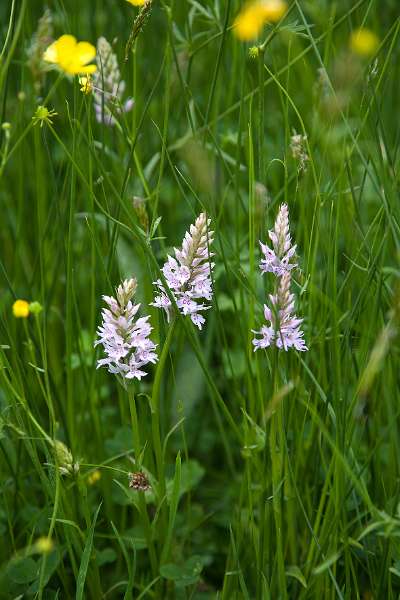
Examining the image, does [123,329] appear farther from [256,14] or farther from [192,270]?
[256,14]

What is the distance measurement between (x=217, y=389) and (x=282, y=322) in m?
0.65

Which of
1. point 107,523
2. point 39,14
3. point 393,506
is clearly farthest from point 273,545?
point 39,14

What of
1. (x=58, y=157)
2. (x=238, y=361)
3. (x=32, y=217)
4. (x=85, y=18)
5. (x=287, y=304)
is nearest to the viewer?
(x=287, y=304)

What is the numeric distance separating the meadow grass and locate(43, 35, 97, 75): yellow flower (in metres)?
0.04

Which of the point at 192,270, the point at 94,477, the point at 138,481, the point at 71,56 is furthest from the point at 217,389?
the point at 71,56

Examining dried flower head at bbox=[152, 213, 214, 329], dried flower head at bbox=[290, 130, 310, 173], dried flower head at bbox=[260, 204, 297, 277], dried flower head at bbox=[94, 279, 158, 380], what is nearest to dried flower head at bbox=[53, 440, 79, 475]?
dried flower head at bbox=[94, 279, 158, 380]

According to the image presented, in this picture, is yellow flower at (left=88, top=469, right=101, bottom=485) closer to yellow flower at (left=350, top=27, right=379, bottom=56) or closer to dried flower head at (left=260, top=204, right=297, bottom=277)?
dried flower head at (left=260, top=204, right=297, bottom=277)

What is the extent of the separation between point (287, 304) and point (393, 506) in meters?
0.40

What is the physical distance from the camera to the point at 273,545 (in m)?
1.54

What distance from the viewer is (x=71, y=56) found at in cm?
156

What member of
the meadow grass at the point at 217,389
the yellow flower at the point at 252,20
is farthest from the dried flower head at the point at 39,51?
the yellow flower at the point at 252,20

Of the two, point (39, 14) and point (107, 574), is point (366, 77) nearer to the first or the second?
point (107, 574)

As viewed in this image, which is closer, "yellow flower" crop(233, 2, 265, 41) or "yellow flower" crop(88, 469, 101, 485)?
"yellow flower" crop(233, 2, 265, 41)

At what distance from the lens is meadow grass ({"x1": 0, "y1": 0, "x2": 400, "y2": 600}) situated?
1389 mm
